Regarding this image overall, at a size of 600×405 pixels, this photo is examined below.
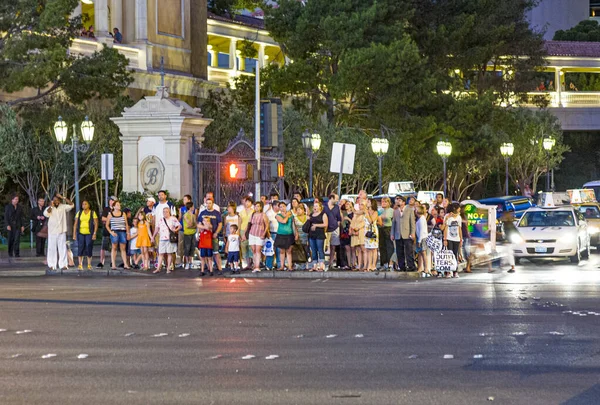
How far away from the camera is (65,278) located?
26359 mm

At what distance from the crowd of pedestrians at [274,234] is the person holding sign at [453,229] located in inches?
0.8

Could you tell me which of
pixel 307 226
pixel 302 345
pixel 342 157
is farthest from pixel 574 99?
pixel 302 345

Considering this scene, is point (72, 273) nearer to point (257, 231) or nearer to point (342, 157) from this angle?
point (257, 231)

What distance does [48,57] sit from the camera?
127ft

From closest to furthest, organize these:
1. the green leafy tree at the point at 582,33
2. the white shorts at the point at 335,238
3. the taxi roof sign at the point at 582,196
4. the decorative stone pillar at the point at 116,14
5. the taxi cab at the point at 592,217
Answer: the white shorts at the point at 335,238
the taxi cab at the point at 592,217
the taxi roof sign at the point at 582,196
the decorative stone pillar at the point at 116,14
the green leafy tree at the point at 582,33

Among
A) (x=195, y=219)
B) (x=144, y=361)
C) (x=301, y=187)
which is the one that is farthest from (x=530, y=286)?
(x=301, y=187)

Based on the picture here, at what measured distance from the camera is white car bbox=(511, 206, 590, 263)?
3073 cm

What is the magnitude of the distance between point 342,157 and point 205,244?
7.37 m

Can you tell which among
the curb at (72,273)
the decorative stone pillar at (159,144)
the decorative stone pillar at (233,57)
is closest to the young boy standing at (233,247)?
the curb at (72,273)

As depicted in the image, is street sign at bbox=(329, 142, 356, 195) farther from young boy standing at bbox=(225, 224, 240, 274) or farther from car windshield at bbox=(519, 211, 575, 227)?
young boy standing at bbox=(225, 224, 240, 274)

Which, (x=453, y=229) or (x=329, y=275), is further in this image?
(x=453, y=229)

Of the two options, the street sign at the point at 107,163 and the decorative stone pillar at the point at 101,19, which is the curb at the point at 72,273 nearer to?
the street sign at the point at 107,163

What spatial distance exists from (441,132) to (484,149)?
351cm

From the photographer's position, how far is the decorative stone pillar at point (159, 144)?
104 feet
